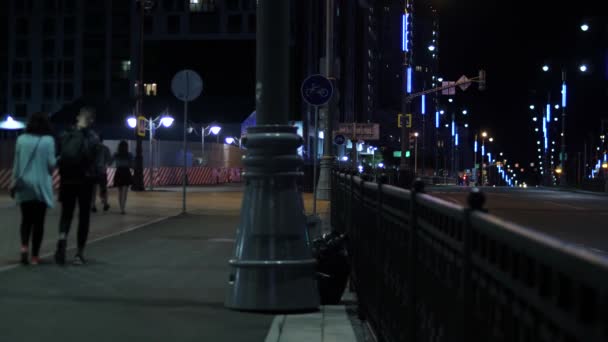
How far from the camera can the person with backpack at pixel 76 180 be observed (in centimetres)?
937

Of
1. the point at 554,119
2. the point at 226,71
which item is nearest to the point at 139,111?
the point at 226,71

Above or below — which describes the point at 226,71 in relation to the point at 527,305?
above

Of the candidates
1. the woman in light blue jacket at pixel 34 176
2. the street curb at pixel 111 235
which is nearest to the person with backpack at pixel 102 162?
the woman in light blue jacket at pixel 34 176

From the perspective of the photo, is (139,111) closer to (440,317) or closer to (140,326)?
(140,326)

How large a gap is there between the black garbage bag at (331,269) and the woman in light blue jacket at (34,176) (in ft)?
12.3

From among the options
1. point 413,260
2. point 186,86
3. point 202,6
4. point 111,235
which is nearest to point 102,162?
point 111,235

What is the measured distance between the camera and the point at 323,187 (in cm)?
2725

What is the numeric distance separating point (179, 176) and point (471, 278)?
43.7 meters

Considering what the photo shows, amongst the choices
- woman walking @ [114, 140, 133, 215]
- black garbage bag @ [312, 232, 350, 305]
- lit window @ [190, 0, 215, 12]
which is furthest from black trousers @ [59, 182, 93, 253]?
lit window @ [190, 0, 215, 12]

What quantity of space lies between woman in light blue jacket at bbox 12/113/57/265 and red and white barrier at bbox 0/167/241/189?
22452mm

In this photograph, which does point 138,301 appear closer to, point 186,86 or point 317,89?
point 317,89

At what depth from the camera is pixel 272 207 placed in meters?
6.41

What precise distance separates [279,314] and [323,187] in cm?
2099

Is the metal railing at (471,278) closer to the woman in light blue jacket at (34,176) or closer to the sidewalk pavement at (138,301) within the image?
the sidewalk pavement at (138,301)
